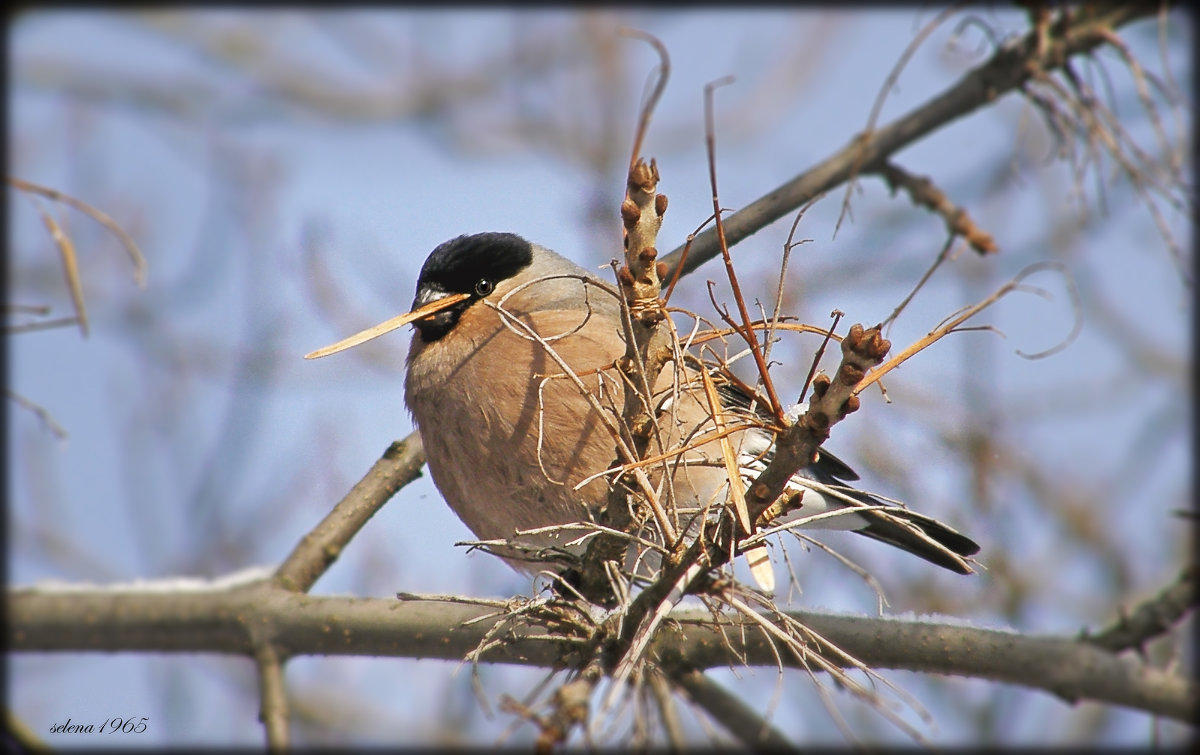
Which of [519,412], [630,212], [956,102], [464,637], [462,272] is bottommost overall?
[464,637]

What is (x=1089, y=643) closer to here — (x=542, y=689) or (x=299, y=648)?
(x=542, y=689)

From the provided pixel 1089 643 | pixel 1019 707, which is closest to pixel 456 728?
pixel 1019 707

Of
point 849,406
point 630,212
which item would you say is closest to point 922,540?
point 849,406

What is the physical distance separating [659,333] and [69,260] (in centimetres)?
136

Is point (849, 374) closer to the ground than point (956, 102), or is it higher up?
closer to the ground

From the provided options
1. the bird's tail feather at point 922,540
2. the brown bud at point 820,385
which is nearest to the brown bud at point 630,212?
the brown bud at point 820,385

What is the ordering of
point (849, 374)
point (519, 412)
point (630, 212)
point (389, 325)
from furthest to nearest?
point (519, 412)
point (389, 325)
point (630, 212)
point (849, 374)

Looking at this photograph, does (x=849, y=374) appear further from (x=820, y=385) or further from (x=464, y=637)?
(x=464, y=637)

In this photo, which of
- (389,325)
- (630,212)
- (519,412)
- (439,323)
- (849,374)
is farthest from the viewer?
(439,323)

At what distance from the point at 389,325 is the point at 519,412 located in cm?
60

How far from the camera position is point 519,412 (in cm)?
316

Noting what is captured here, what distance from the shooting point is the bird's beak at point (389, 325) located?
2282mm

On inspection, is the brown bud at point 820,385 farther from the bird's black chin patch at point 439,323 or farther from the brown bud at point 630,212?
the bird's black chin patch at point 439,323

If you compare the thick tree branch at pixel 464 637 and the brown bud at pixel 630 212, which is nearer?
the brown bud at pixel 630 212
